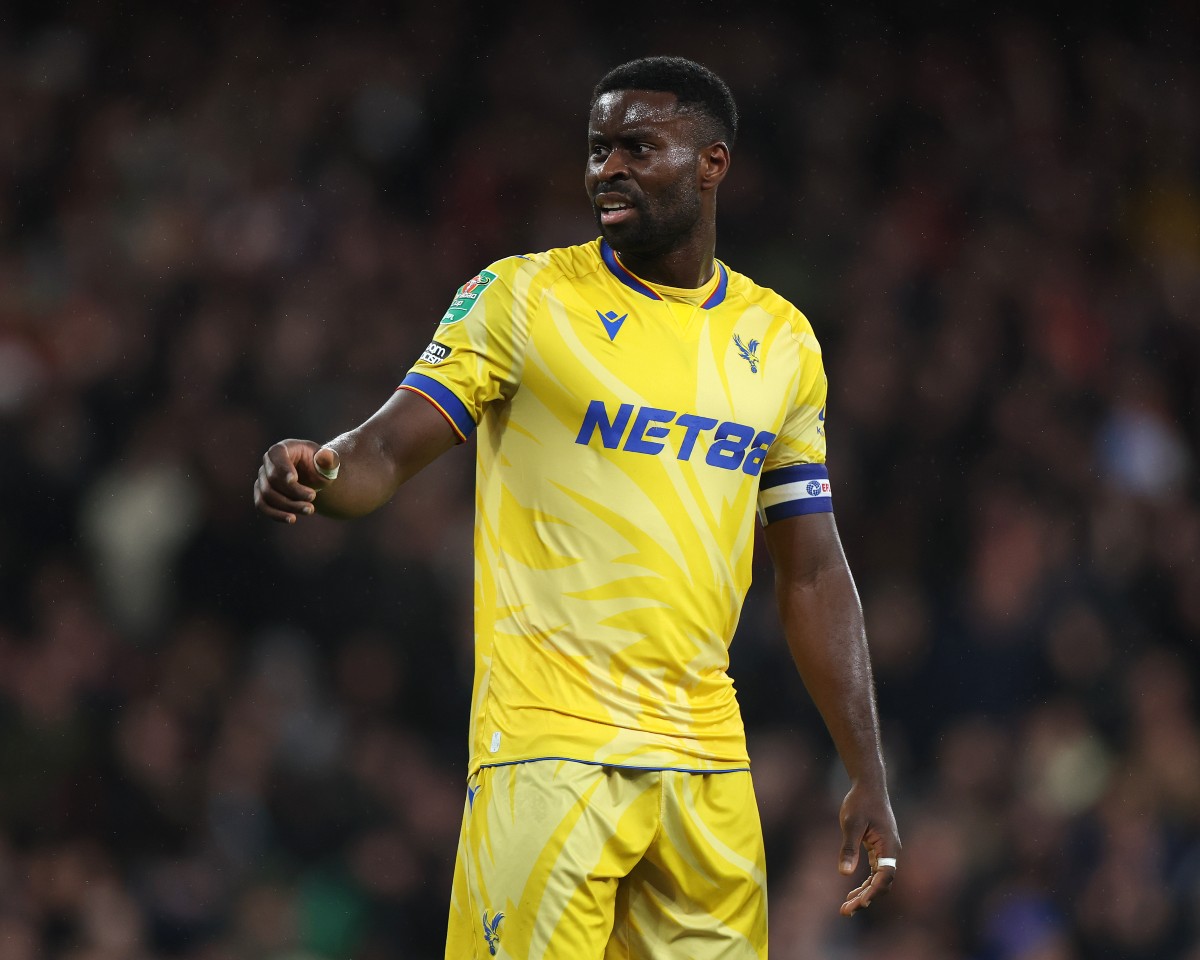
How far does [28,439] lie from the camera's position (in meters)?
7.54

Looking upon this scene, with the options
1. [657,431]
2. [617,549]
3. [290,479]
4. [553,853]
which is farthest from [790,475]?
[290,479]

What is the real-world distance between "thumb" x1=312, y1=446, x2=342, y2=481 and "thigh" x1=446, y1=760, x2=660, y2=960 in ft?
2.53

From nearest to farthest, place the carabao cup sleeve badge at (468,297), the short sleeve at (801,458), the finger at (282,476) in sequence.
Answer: the finger at (282,476), the carabao cup sleeve badge at (468,297), the short sleeve at (801,458)

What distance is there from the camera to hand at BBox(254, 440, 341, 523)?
2.82 m

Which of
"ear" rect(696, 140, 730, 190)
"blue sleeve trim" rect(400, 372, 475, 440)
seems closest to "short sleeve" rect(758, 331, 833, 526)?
"ear" rect(696, 140, 730, 190)

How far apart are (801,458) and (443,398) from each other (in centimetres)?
89

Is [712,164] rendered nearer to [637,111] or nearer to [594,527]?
[637,111]

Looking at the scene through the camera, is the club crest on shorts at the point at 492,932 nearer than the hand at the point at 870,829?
Yes

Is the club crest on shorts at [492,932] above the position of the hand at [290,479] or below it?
below

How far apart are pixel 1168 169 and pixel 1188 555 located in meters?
3.11

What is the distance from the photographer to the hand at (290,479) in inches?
111

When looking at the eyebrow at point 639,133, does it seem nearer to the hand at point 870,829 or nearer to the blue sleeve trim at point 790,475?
the blue sleeve trim at point 790,475

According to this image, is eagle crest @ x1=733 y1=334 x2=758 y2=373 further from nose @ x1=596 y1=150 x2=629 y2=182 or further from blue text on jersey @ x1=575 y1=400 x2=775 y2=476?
nose @ x1=596 y1=150 x2=629 y2=182

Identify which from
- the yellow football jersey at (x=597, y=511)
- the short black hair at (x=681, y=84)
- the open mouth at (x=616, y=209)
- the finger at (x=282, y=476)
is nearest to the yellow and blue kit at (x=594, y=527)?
the yellow football jersey at (x=597, y=511)
